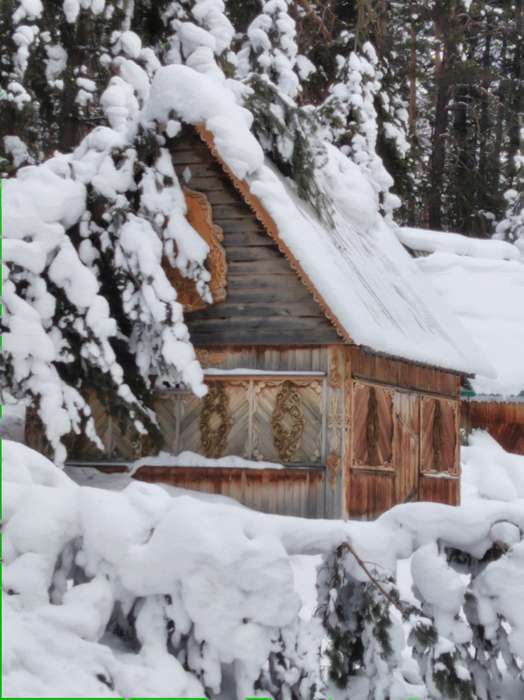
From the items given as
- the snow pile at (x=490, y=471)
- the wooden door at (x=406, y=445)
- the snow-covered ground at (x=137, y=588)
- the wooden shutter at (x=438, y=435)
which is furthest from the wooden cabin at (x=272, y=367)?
the snow-covered ground at (x=137, y=588)

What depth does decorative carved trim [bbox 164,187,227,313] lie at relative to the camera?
15.1 m

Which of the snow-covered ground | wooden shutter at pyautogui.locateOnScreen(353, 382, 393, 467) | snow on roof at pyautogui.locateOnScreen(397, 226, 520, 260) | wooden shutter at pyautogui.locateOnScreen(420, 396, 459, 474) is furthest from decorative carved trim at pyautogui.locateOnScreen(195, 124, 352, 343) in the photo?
snow on roof at pyautogui.locateOnScreen(397, 226, 520, 260)

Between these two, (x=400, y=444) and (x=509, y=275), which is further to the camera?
(x=509, y=275)

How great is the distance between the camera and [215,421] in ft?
49.5

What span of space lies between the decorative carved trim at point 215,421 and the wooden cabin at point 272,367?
1 cm

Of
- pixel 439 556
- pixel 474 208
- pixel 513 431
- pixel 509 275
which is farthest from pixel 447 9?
pixel 439 556

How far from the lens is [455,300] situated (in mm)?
29859

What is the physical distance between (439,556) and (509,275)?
85.1 feet

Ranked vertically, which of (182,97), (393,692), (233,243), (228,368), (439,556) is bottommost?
(393,692)

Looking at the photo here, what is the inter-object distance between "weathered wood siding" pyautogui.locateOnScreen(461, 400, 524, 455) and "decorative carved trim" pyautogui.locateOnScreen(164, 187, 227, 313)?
1305cm

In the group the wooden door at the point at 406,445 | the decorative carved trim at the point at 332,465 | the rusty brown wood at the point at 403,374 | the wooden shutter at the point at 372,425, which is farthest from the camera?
the wooden door at the point at 406,445

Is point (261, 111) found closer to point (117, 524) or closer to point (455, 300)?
point (117, 524)

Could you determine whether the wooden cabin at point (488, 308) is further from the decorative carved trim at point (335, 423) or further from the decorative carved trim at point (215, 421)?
the decorative carved trim at point (215, 421)

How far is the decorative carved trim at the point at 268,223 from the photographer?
47.0 feet
